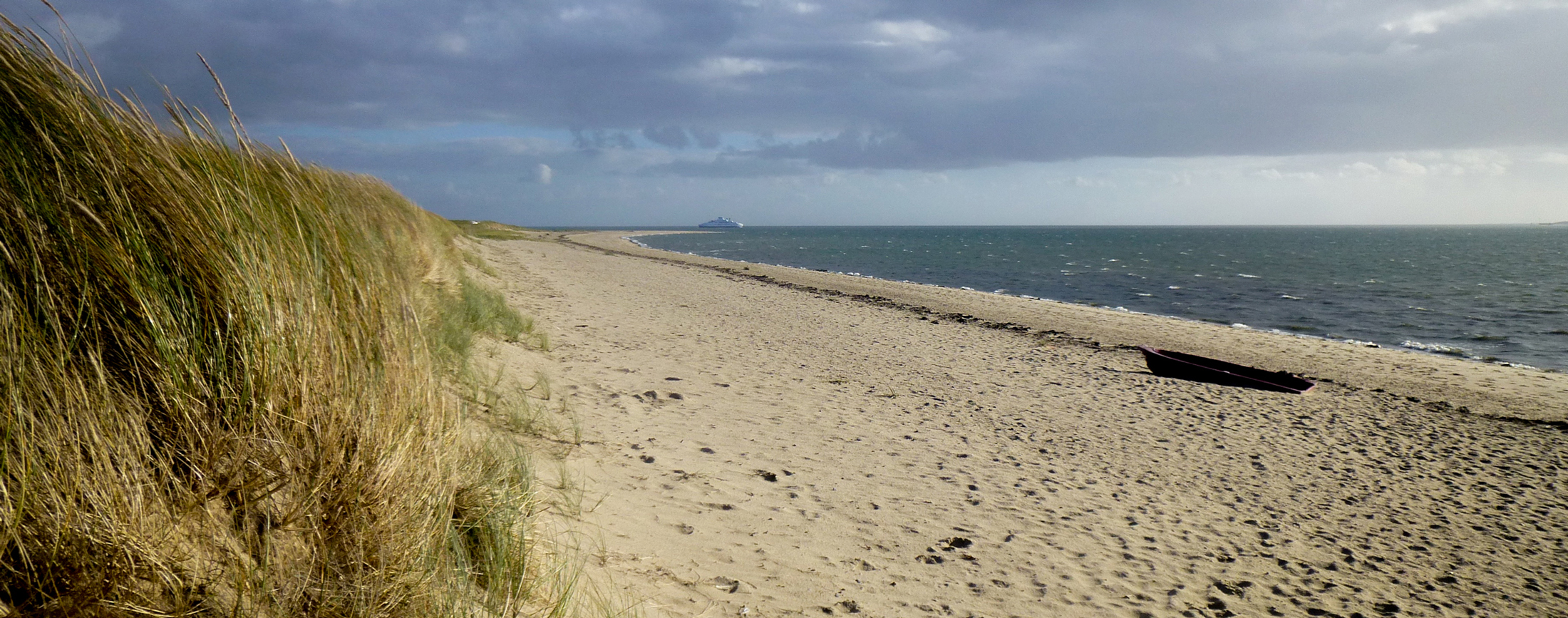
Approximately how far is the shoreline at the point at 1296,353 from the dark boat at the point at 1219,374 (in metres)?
1.73

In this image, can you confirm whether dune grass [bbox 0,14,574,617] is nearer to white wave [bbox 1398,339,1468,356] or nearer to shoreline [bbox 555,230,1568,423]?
shoreline [bbox 555,230,1568,423]

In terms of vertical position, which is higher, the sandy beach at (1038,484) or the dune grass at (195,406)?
the dune grass at (195,406)

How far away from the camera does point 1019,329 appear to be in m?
16.2

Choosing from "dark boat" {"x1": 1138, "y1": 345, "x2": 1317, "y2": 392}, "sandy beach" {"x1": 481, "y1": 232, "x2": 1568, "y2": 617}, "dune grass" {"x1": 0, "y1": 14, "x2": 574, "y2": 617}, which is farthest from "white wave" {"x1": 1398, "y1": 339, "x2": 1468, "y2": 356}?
"dune grass" {"x1": 0, "y1": 14, "x2": 574, "y2": 617}

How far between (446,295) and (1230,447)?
8.92 metres

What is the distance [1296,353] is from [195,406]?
17284 millimetres

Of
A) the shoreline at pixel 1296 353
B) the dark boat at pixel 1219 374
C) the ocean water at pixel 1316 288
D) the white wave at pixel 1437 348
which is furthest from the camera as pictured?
the ocean water at pixel 1316 288

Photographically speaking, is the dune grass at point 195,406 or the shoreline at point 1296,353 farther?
the shoreline at point 1296,353

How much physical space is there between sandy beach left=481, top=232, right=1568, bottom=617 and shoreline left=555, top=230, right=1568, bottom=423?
0.53 feet

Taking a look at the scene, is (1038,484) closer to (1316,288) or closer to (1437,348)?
(1437,348)

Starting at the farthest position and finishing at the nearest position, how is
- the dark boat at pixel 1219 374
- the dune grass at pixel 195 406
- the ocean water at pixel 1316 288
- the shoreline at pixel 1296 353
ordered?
the ocean water at pixel 1316 288 < the shoreline at pixel 1296 353 < the dark boat at pixel 1219 374 < the dune grass at pixel 195 406

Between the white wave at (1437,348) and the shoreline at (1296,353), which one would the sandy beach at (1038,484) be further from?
the white wave at (1437,348)

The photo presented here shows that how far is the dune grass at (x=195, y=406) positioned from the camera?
1.94 m

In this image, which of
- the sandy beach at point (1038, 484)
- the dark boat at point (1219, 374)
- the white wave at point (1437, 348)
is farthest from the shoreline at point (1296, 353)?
the dark boat at point (1219, 374)
